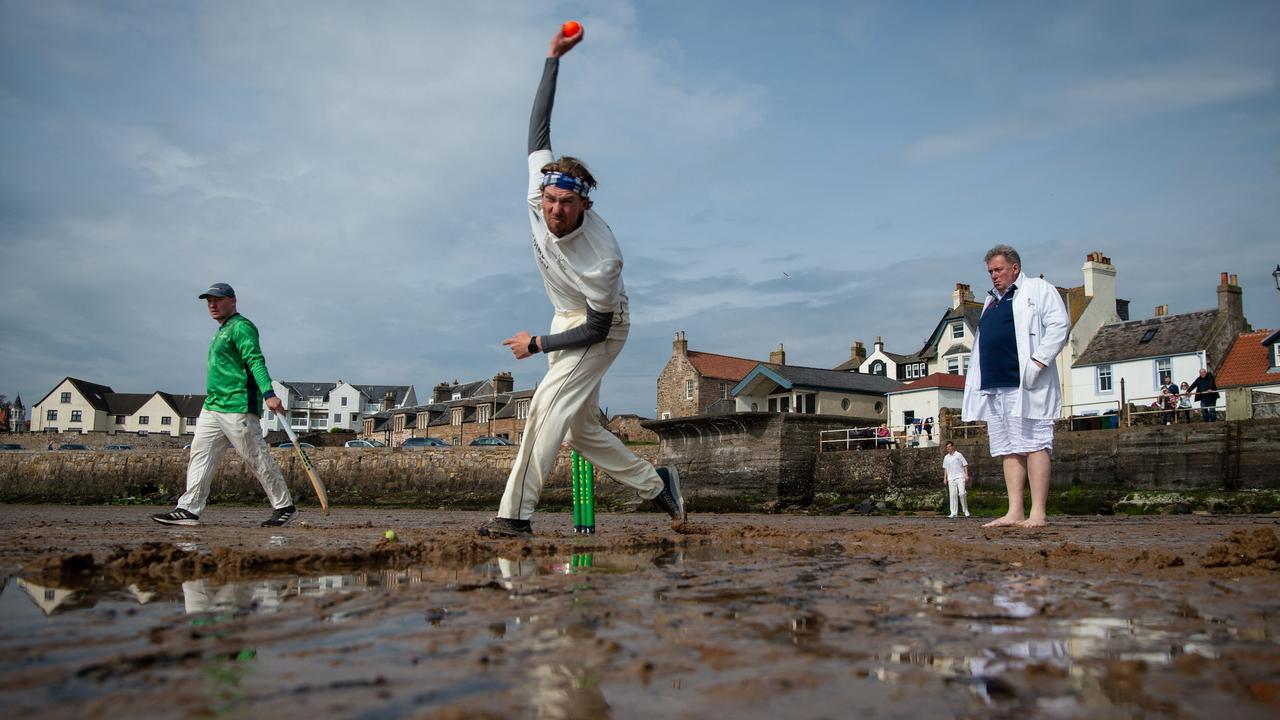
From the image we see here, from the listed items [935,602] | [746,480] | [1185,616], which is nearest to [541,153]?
[935,602]

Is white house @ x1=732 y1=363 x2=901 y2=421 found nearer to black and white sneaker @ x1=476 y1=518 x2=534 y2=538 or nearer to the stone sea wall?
the stone sea wall

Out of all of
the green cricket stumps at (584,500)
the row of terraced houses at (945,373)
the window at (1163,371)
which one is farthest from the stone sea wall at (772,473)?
the window at (1163,371)

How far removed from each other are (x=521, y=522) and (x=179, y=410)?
4270 inches

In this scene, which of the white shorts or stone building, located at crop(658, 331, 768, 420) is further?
stone building, located at crop(658, 331, 768, 420)

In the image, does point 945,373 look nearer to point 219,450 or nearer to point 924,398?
point 924,398

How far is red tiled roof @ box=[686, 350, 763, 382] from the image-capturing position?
60.2m

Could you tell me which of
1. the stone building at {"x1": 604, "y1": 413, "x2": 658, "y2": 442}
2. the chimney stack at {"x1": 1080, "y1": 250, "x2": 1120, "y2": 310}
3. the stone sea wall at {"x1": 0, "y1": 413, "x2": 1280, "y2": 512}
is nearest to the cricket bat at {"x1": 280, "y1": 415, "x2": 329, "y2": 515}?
the stone sea wall at {"x1": 0, "y1": 413, "x2": 1280, "y2": 512}

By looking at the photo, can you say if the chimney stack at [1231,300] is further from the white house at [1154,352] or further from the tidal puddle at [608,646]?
the tidal puddle at [608,646]

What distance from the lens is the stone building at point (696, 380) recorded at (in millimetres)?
59094

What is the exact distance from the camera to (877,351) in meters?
62.0

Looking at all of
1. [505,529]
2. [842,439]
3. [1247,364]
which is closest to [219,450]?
[505,529]

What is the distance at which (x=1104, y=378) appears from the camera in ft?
131

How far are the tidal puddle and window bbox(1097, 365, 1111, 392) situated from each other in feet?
138

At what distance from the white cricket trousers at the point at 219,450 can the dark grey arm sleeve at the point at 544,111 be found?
3.72 m
